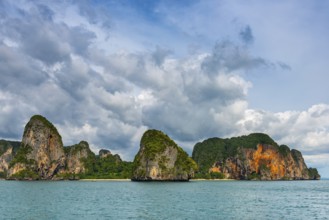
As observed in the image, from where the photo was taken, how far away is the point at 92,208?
7275 centimetres

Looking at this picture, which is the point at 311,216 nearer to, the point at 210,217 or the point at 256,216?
the point at 256,216

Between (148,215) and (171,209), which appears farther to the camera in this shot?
(171,209)

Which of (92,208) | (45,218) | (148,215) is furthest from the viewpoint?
(92,208)

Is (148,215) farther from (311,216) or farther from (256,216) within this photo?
(311,216)

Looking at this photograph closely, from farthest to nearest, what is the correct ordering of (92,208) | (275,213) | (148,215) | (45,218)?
(92,208), (275,213), (148,215), (45,218)

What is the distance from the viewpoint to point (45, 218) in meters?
58.3

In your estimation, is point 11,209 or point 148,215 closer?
point 148,215

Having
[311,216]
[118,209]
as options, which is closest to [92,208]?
[118,209]

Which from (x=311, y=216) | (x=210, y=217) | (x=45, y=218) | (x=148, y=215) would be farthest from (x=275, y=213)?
(x=45, y=218)

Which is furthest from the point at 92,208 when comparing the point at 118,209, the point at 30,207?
the point at 30,207

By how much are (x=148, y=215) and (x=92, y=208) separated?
14525 millimetres

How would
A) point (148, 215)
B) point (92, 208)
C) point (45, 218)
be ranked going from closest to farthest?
point (45, 218), point (148, 215), point (92, 208)

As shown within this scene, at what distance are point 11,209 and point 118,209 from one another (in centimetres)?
1888

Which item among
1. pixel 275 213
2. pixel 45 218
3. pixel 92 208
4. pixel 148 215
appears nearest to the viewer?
pixel 45 218
